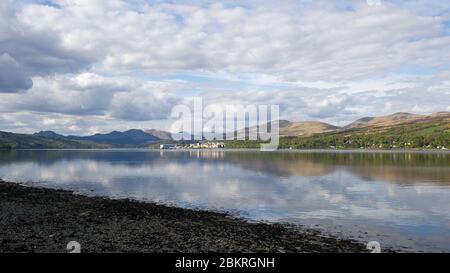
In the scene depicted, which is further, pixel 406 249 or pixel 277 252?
pixel 406 249

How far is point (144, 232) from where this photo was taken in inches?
1369

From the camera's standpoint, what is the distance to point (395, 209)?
172ft

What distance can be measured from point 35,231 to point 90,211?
13.3 metres

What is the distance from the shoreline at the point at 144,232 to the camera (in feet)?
96.0

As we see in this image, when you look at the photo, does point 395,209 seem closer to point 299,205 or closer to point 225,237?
point 299,205

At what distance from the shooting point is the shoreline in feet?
96.0
